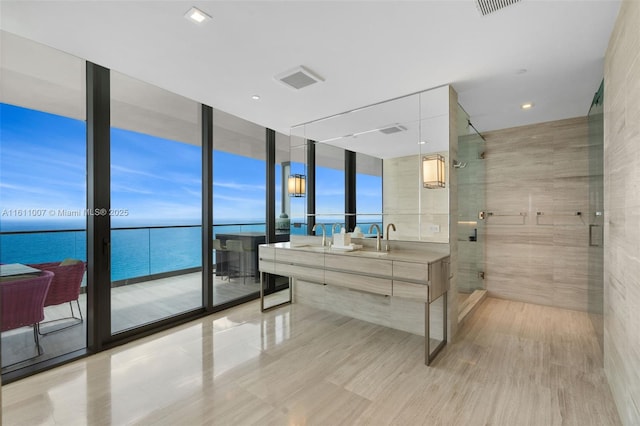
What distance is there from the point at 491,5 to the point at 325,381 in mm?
2854

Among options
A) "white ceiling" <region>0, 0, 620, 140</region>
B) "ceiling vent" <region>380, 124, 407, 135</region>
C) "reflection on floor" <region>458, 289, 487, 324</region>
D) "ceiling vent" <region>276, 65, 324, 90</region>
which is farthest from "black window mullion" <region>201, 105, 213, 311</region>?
"reflection on floor" <region>458, 289, 487, 324</region>

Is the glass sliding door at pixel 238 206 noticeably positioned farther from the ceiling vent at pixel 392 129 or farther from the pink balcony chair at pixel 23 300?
the ceiling vent at pixel 392 129

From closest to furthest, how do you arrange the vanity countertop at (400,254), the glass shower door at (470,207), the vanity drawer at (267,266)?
the vanity countertop at (400,254), the glass shower door at (470,207), the vanity drawer at (267,266)

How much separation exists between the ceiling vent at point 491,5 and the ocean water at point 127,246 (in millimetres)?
3155

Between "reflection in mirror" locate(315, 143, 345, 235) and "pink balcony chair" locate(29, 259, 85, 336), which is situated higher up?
"reflection in mirror" locate(315, 143, 345, 235)

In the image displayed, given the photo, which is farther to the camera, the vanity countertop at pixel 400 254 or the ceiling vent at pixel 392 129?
the ceiling vent at pixel 392 129

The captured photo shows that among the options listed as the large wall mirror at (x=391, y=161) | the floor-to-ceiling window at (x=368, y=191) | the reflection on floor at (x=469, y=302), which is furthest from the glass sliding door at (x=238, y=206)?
the reflection on floor at (x=469, y=302)

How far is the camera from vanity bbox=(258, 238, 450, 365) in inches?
105

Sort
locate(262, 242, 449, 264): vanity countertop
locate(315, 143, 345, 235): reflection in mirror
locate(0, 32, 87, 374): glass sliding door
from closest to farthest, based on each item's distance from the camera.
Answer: locate(0, 32, 87, 374): glass sliding door → locate(262, 242, 449, 264): vanity countertop → locate(315, 143, 345, 235): reflection in mirror

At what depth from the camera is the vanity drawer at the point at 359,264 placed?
283 centimetres

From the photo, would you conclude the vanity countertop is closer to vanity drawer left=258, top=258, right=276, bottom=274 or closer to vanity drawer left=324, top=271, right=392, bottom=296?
vanity drawer left=324, top=271, right=392, bottom=296

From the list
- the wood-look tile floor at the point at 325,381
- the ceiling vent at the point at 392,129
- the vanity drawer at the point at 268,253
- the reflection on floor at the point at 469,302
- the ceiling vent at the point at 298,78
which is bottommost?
the wood-look tile floor at the point at 325,381

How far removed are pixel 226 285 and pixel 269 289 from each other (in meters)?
0.67

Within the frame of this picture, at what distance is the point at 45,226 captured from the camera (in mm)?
2684
